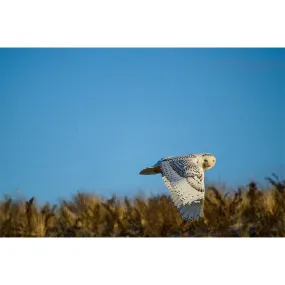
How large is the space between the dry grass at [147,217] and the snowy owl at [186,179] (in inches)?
47.0

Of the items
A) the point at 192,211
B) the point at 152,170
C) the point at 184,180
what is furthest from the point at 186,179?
the point at 152,170

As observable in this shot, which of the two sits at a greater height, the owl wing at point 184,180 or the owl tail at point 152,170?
the owl tail at point 152,170

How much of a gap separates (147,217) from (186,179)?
1918mm

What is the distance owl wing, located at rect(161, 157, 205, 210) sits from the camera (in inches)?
152

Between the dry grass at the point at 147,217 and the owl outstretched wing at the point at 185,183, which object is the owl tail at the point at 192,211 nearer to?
the owl outstretched wing at the point at 185,183

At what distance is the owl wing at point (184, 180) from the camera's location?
12.7 ft
